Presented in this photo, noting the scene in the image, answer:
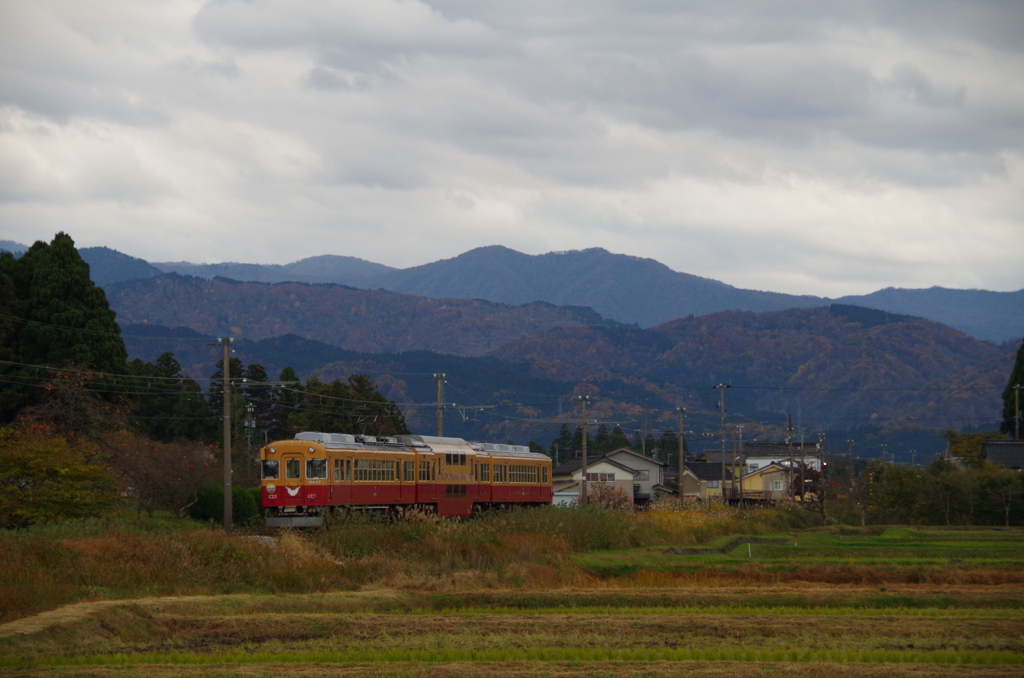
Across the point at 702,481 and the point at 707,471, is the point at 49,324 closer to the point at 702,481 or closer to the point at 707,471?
the point at 702,481

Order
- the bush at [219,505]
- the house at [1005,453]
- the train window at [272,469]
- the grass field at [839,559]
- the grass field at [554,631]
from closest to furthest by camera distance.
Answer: the grass field at [554,631]
the grass field at [839,559]
the train window at [272,469]
the bush at [219,505]
the house at [1005,453]

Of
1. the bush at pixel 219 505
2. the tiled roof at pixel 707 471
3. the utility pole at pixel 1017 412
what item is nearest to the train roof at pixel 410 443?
the bush at pixel 219 505

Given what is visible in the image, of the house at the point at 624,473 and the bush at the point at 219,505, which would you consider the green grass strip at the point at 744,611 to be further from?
the house at the point at 624,473

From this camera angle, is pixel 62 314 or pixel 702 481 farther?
pixel 702 481

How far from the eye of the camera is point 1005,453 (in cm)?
7481

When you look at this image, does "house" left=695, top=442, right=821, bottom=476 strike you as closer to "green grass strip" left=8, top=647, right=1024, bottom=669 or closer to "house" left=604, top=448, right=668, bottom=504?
"house" left=604, top=448, right=668, bottom=504

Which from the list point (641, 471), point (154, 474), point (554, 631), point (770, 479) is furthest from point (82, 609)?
point (770, 479)

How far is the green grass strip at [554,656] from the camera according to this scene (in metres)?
17.4

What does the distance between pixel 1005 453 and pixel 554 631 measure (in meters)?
63.6

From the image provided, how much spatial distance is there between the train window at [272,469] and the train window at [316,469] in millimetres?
1167

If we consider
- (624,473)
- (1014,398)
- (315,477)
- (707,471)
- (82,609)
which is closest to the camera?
(82,609)

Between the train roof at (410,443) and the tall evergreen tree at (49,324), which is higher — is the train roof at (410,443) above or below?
below

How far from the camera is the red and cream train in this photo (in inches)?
1428

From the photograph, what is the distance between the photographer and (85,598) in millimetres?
22047
